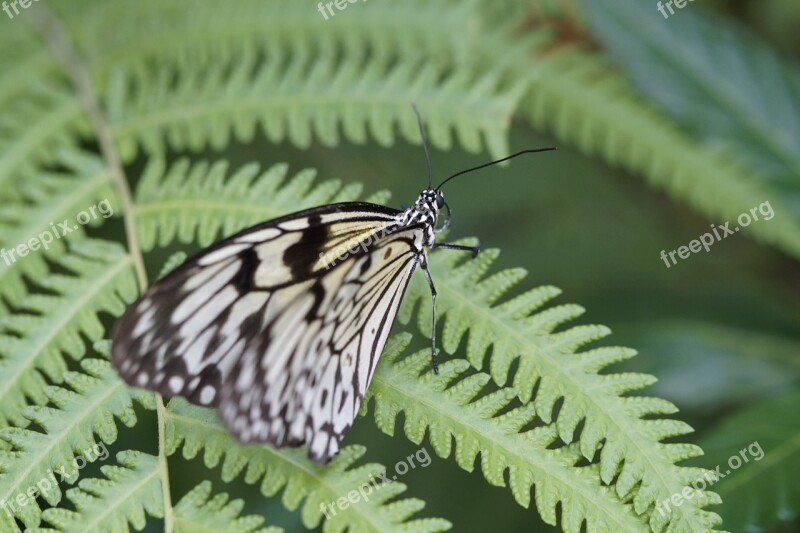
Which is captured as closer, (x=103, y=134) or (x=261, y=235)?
(x=261, y=235)

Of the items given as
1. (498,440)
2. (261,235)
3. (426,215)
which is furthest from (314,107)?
(498,440)

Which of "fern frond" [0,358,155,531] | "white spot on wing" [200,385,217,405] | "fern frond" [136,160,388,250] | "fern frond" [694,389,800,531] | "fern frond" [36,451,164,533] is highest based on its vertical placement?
"fern frond" [136,160,388,250]

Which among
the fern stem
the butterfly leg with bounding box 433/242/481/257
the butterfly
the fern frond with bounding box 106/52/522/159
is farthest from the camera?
the fern frond with bounding box 106/52/522/159

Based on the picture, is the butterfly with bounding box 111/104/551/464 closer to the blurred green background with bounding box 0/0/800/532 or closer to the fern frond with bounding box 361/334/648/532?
the fern frond with bounding box 361/334/648/532

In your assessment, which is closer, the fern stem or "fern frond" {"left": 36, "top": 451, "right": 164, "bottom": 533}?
"fern frond" {"left": 36, "top": 451, "right": 164, "bottom": 533}

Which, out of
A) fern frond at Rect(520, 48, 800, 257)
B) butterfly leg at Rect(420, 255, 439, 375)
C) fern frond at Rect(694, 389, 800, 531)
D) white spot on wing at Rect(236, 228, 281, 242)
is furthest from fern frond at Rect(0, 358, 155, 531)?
fern frond at Rect(520, 48, 800, 257)

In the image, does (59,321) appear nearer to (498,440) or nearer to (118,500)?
(118,500)
